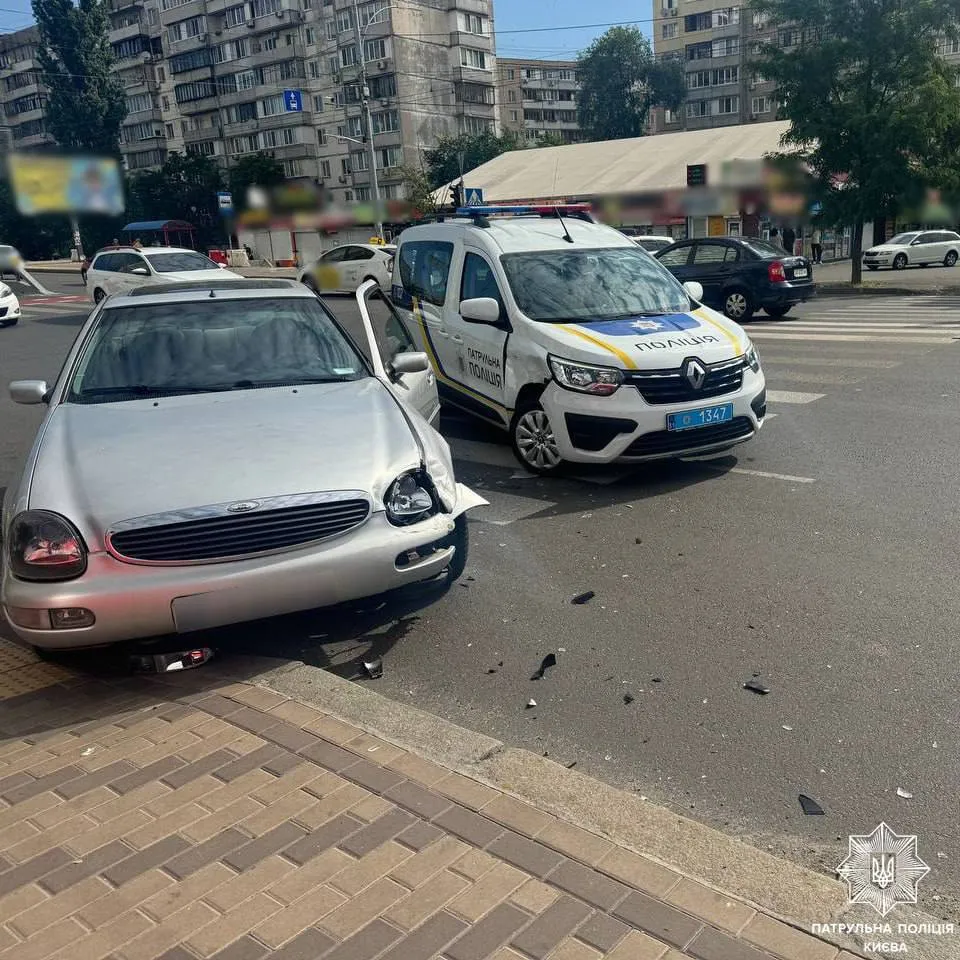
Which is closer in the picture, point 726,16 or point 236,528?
point 236,528

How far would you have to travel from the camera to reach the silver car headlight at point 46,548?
Answer: 12.3ft

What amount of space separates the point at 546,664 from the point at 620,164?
36.9m

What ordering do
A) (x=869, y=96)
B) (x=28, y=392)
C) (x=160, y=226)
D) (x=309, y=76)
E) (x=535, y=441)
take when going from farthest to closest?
(x=309, y=76)
(x=160, y=226)
(x=869, y=96)
(x=535, y=441)
(x=28, y=392)

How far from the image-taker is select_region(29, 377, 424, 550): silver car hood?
152 inches

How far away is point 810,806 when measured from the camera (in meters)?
3.10

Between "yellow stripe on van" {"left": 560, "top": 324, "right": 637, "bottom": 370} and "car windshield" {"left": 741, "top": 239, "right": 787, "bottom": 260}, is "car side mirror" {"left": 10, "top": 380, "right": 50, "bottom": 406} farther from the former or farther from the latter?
"car windshield" {"left": 741, "top": 239, "right": 787, "bottom": 260}

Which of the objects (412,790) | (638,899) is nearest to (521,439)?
(412,790)

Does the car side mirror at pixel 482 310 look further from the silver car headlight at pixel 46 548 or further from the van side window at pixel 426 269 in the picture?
the silver car headlight at pixel 46 548

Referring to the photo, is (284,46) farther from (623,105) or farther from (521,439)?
(521,439)

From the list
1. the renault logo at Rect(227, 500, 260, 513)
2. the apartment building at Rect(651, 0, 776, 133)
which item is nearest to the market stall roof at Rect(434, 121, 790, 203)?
the renault logo at Rect(227, 500, 260, 513)

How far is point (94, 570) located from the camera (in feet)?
12.2

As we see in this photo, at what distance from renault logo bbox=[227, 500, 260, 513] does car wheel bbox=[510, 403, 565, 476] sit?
3390 mm

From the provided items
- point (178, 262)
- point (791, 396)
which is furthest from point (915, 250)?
point (791, 396)

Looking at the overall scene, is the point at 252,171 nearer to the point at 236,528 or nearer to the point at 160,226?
the point at 160,226
